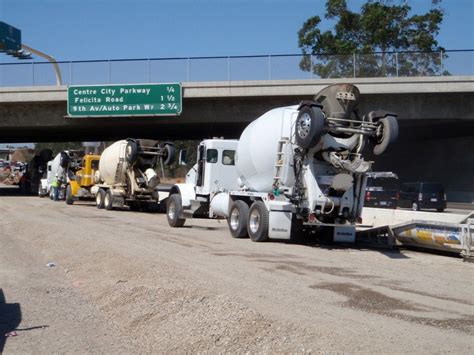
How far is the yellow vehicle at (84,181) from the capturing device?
3619cm

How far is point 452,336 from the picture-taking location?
7.38 meters

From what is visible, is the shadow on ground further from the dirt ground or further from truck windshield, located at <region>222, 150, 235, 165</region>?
truck windshield, located at <region>222, 150, 235, 165</region>

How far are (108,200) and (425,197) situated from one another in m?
16.7

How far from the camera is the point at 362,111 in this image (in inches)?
1368

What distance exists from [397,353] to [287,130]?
10.5 m

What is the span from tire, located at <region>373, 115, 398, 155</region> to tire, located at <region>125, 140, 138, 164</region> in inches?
611

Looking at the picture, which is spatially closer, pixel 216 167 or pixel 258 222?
pixel 258 222

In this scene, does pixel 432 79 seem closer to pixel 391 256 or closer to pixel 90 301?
pixel 391 256

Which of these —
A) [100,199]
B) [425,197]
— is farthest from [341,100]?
[425,197]

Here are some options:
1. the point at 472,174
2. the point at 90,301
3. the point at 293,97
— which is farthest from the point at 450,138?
the point at 90,301

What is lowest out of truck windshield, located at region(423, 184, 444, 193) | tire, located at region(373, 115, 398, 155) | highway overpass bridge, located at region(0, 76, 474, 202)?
truck windshield, located at region(423, 184, 444, 193)

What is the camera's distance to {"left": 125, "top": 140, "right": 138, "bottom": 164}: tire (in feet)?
96.3

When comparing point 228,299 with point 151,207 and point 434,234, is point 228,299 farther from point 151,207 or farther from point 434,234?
point 151,207

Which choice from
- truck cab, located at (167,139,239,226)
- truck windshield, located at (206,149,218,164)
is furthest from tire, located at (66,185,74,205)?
truck windshield, located at (206,149,218,164)
